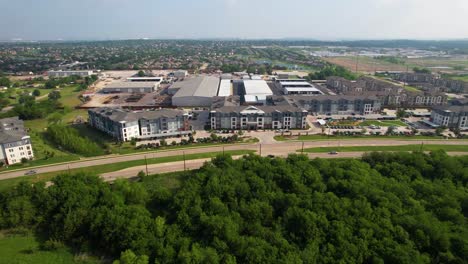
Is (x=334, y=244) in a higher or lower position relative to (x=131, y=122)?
lower

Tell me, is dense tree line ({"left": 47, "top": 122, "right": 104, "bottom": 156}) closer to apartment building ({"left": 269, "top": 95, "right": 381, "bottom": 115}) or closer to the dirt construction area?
apartment building ({"left": 269, "top": 95, "right": 381, "bottom": 115})

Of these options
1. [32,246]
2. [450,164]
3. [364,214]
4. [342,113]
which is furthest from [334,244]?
[342,113]

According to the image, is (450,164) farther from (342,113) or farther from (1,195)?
(1,195)

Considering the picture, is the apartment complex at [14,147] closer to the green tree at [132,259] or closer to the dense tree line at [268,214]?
the dense tree line at [268,214]

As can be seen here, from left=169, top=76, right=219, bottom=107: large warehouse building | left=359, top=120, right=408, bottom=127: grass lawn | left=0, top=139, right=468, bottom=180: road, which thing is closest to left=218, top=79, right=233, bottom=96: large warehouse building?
left=169, top=76, right=219, bottom=107: large warehouse building

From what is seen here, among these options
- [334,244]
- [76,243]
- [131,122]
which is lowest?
[76,243]

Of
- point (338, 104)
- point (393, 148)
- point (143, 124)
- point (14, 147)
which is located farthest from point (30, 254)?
point (338, 104)
